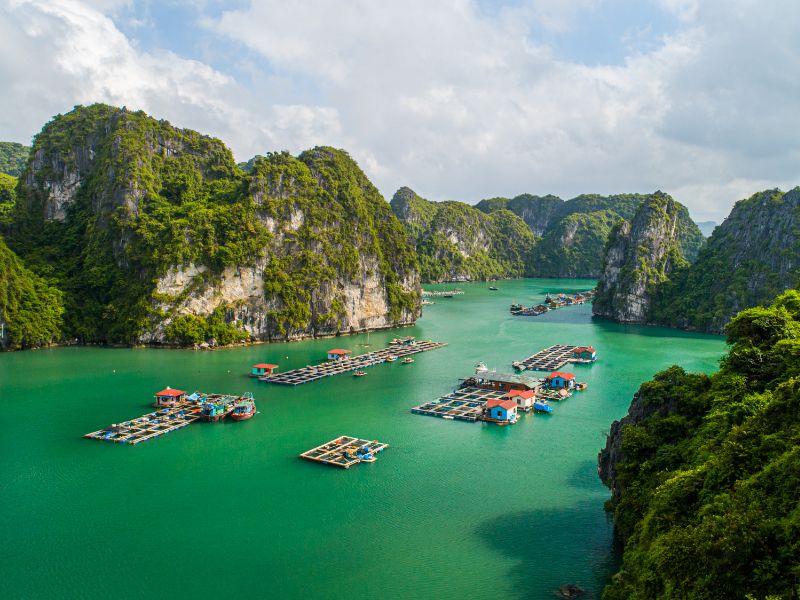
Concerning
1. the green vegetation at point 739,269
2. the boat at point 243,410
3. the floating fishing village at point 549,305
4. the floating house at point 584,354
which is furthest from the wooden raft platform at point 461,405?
the floating fishing village at point 549,305

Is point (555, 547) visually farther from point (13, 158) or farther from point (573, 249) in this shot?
point (573, 249)

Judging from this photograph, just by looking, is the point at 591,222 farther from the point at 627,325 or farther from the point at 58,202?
the point at 58,202

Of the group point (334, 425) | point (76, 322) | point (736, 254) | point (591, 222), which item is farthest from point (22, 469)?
point (591, 222)

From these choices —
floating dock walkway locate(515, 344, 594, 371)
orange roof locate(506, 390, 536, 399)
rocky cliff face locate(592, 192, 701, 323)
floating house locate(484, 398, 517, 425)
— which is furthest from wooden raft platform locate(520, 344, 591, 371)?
rocky cliff face locate(592, 192, 701, 323)

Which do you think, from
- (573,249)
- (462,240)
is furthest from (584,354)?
(573,249)

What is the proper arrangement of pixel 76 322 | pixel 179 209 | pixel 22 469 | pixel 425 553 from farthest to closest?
pixel 179 209 < pixel 76 322 < pixel 22 469 < pixel 425 553

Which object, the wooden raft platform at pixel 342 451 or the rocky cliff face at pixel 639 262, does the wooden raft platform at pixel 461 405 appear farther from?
the rocky cliff face at pixel 639 262
